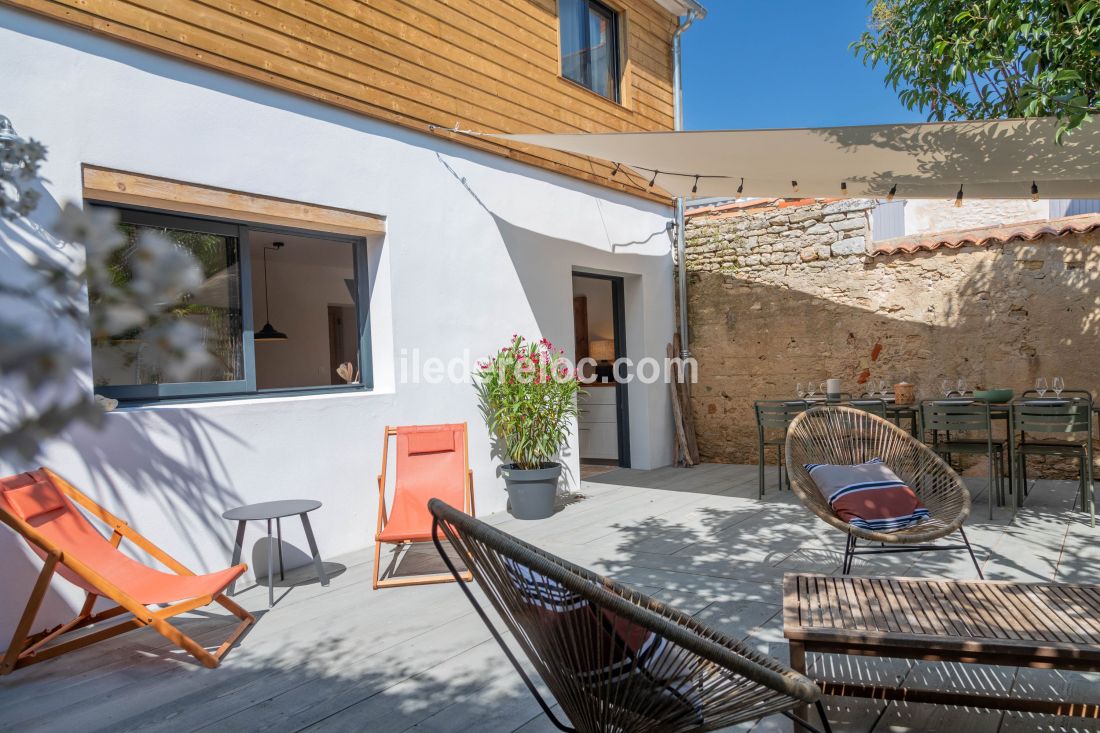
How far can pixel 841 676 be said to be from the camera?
273cm

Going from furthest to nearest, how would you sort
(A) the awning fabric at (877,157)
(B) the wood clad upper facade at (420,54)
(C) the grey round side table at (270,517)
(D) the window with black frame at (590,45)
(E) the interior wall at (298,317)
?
(E) the interior wall at (298,317) < (D) the window with black frame at (590,45) < (A) the awning fabric at (877,157) < (B) the wood clad upper facade at (420,54) < (C) the grey round side table at (270,517)

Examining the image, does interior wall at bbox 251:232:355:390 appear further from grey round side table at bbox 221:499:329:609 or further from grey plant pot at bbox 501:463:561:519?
grey round side table at bbox 221:499:329:609

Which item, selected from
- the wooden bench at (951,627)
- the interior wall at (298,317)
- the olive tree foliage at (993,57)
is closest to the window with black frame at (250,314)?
the interior wall at (298,317)

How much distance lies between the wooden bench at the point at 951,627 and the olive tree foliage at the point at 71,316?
1.97 metres

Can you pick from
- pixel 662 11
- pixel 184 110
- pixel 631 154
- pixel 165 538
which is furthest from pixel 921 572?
pixel 662 11

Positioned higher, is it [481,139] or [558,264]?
[481,139]

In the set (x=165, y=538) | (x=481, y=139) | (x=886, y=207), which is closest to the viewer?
(x=165, y=538)

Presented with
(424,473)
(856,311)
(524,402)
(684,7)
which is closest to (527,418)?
(524,402)

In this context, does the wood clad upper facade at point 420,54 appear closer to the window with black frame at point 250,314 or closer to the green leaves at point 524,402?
the window with black frame at point 250,314

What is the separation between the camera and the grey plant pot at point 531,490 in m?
5.65

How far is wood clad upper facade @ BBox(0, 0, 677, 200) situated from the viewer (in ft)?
13.5

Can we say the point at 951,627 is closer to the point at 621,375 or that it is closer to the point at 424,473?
the point at 424,473

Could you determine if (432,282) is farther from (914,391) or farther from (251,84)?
(914,391)

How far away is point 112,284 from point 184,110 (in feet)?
13.3
